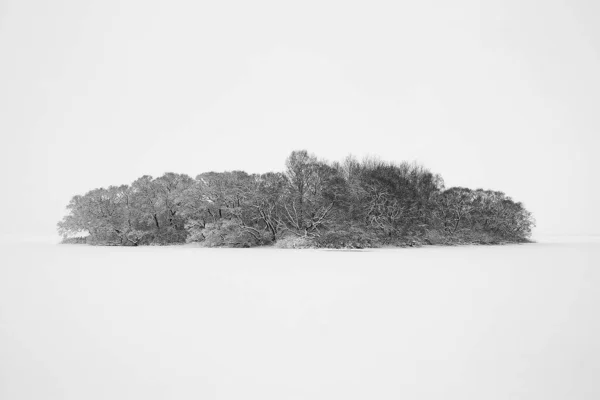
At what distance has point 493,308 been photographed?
1054 cm

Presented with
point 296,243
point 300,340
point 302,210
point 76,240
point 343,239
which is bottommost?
point 300,340

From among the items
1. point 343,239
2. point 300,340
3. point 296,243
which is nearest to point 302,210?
point 296,243

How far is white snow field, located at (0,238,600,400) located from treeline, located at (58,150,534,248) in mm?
27607

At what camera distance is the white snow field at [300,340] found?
5.65 m

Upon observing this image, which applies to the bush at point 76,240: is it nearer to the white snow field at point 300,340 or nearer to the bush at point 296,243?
the bush at point 296,243

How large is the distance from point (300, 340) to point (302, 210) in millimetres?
34555

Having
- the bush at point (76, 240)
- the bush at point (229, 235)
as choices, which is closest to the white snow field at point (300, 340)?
the bush at point (229, 235)

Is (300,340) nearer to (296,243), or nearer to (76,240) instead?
(296,243)

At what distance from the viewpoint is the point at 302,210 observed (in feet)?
138

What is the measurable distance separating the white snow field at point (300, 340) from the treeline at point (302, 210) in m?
27.6

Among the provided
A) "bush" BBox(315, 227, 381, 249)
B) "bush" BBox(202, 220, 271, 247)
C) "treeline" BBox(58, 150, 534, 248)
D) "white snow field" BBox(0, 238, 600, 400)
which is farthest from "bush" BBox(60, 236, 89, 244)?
"white snow field" BBox(0, 238, 600, 400)

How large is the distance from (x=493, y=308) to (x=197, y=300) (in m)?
8.30

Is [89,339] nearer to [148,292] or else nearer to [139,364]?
[139,364]

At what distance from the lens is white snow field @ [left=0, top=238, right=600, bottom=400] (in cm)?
565
